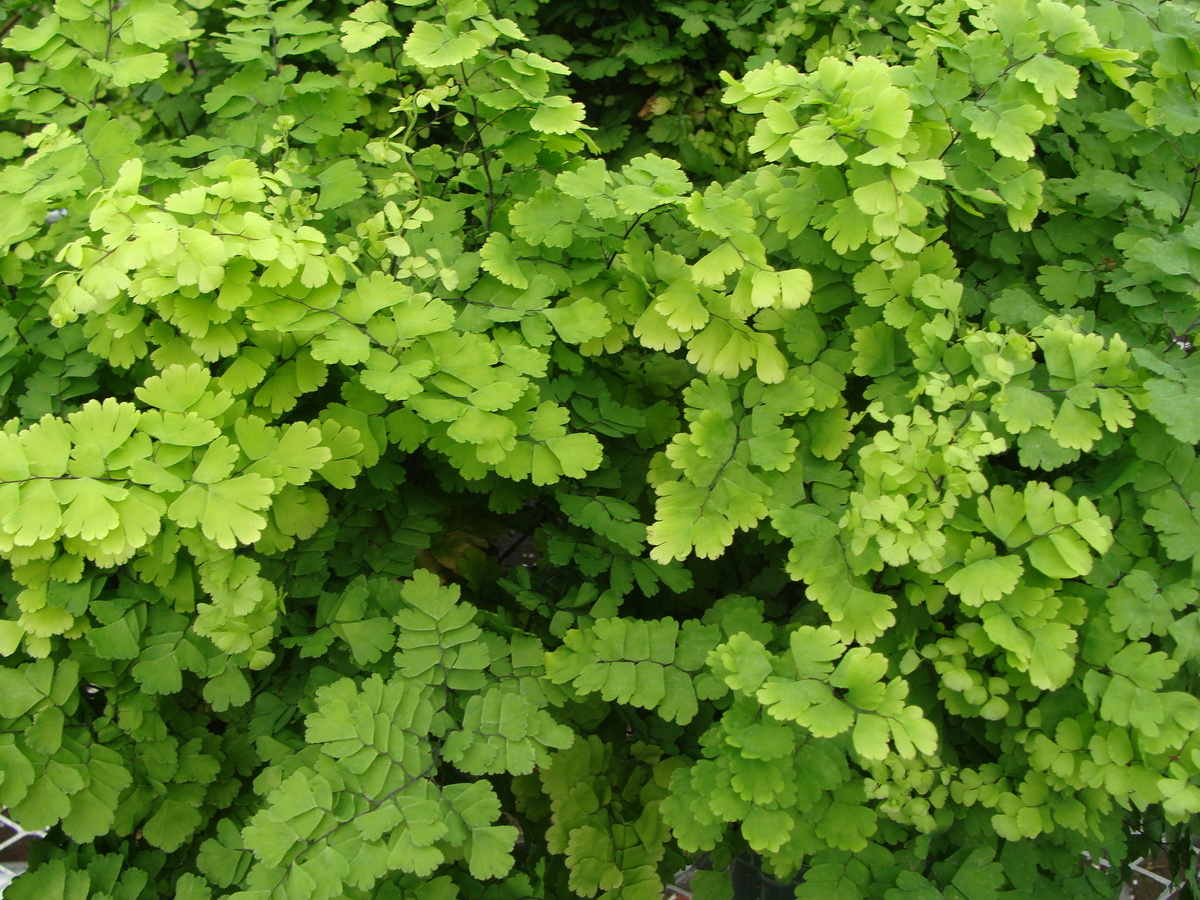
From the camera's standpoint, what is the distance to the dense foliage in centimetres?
121

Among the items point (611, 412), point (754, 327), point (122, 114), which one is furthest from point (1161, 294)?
point (122, 114)

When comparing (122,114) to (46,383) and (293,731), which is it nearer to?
(46,383)

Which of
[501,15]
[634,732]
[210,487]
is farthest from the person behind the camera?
[501,15]

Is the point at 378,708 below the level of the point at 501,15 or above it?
below

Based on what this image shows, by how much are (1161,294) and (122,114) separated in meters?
2.15

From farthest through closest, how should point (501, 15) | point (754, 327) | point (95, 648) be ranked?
point (501, 15)
point (754, 327)
point (95, 648)

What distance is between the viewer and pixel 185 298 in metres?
1.28

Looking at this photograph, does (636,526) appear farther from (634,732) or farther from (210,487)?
(210,487)

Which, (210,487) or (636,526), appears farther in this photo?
(636,526)

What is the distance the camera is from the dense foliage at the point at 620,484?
1.21 meters

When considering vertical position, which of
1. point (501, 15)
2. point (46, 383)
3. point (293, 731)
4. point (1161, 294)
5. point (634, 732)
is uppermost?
point (501, 15)

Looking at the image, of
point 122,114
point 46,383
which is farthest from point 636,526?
point 122,114

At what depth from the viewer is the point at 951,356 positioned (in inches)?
51.7

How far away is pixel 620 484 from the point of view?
1592 millimetres
